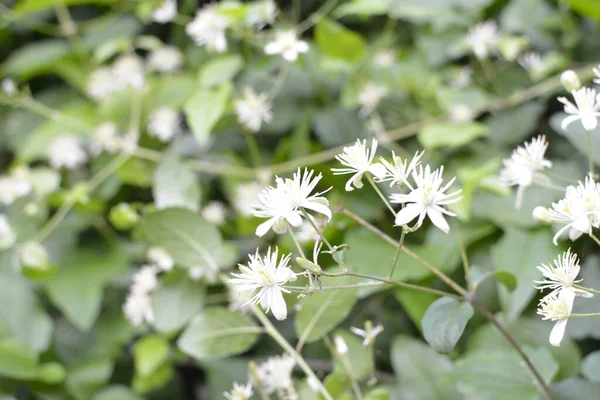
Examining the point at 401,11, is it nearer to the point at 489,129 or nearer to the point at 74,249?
the point at 489,129

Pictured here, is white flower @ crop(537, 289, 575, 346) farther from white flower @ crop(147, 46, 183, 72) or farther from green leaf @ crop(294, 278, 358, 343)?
white flower @ crop(147, 46, 183, 72)

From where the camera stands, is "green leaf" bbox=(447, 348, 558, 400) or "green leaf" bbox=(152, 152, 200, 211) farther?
"green leaf" bbox=(152, 152, 200, 211)

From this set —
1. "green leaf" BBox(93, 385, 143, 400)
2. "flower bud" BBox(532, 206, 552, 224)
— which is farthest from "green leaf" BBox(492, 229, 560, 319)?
"green leaf" BBox(93, 385, 143, 400)

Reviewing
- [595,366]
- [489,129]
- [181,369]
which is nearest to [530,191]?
[489,129]

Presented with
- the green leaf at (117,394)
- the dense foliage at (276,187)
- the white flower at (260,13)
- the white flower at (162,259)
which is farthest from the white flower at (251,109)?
the green leaf at (117,394)

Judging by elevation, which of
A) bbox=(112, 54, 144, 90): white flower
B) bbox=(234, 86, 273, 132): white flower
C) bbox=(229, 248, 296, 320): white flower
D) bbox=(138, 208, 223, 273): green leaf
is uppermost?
bbox=(112, 54, 144, 90): white flower

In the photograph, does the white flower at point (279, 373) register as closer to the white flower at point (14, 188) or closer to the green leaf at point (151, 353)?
the green leaf at point (151, 353)

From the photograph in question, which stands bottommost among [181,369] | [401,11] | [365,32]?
[181,369]
